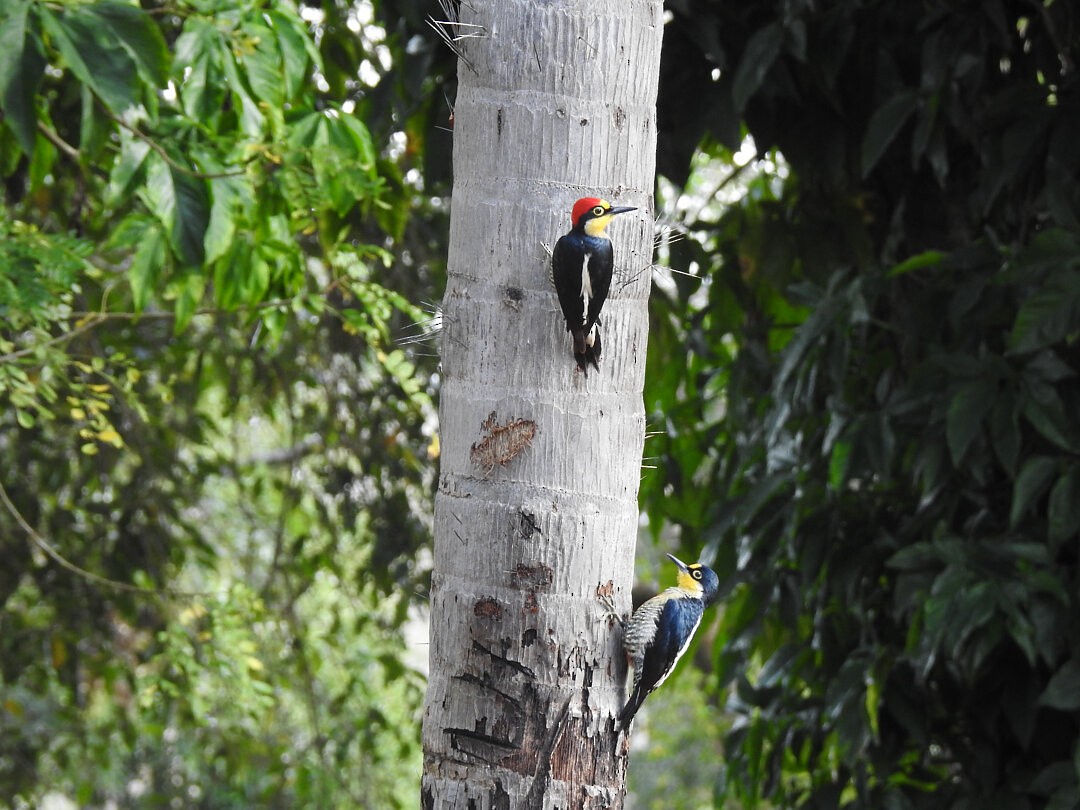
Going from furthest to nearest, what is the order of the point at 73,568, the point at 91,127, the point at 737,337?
the point at 737,337
the point at 73,568
the point at 91,127

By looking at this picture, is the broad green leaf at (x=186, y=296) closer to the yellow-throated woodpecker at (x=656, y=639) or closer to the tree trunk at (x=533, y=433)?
the tree trunk at (x=533, y=433)

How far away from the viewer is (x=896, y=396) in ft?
6.95

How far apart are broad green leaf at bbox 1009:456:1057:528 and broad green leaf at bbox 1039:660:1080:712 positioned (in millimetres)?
248

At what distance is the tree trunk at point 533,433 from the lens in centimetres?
113

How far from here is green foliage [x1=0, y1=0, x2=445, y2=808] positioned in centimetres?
185

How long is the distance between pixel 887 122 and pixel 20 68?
1.49 metres

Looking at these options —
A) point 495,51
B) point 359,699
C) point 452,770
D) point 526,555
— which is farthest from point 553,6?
point 359,699

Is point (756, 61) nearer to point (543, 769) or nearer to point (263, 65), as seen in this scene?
point (263, 65)

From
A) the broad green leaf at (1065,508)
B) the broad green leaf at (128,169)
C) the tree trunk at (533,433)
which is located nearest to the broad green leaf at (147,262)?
the broad green leaf at (128,169)

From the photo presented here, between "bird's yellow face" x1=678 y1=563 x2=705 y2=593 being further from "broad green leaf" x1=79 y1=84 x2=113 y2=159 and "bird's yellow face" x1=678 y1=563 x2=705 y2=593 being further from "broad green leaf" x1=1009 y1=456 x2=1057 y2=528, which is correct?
"broad green leaf" x1=79 y1=84 x2=113 y2=159

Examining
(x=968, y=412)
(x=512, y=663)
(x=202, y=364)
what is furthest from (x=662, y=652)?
(x=202, y=364)

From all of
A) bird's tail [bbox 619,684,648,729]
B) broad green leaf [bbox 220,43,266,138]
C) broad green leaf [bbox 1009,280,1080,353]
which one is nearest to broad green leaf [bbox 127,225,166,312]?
broad green leaf [bbox 220,43,266,138]

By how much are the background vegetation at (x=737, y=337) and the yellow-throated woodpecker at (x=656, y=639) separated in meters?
0.42

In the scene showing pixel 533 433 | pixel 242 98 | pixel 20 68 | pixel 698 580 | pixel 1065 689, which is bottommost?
pixel 1065 689
